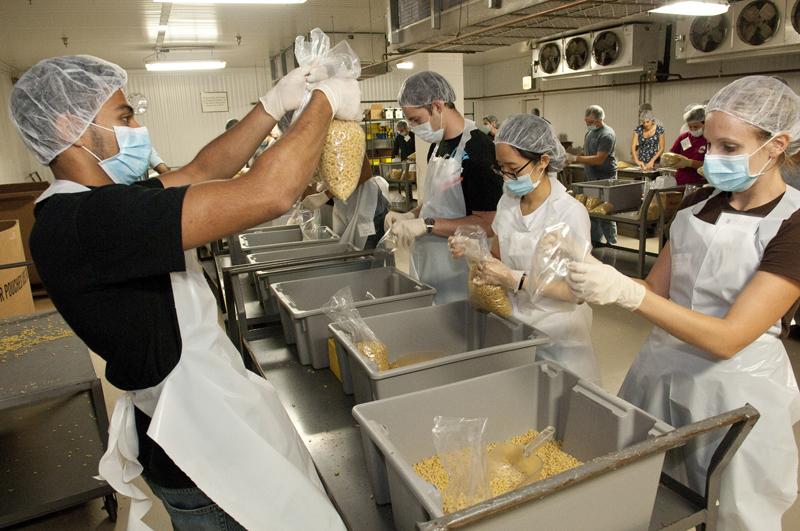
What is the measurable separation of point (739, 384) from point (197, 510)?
3.60 feet

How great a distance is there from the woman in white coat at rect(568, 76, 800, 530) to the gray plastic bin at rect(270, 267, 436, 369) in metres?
0.67

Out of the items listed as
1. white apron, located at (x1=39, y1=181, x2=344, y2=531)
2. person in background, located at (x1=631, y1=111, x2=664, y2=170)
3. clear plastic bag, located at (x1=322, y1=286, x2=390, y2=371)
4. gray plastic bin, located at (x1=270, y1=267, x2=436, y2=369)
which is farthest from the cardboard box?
person in background, located at (x1=631, y1=111, x2=664, y2=170)

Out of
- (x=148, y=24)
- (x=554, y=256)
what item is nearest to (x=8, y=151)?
(x=148, y=24)

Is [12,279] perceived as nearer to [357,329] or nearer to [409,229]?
[409,229]

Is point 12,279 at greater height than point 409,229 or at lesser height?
lesser

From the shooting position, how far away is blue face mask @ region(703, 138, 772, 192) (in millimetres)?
1064

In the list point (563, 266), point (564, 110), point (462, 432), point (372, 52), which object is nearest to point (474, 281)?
point (563, 266)

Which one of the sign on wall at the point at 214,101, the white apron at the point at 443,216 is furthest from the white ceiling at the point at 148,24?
the white apron at the point at 443,216

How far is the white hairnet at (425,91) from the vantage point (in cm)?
207

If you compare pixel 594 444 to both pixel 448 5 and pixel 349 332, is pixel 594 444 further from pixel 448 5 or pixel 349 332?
pixel 448 5

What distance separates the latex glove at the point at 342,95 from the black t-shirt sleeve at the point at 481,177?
98 cm

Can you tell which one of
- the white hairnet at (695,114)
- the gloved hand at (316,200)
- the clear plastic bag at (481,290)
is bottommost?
the clear plastic bag at (481,290)

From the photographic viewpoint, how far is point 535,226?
1597 mm

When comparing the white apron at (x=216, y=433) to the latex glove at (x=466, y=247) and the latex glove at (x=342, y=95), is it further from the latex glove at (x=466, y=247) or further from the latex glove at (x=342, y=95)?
the latex glove at (x=466, y=247)
